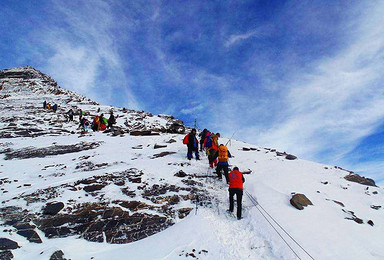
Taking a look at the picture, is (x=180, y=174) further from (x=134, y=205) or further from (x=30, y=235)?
(x=30, y=235)

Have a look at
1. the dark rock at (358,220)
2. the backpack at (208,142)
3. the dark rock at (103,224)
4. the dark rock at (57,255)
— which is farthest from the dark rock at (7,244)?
the dark rock at (358,220)

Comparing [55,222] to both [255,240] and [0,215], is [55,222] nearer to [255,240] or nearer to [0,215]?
[0,215]

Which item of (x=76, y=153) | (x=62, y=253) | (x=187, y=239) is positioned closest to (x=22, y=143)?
(x=76, y=153)

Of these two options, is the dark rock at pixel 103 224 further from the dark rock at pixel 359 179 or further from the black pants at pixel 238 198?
the dark rock at pixel 359 179

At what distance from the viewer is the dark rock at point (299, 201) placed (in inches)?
335

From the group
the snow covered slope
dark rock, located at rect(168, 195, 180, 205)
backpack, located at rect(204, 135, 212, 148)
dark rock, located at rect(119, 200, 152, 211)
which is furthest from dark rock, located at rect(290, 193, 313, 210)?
backpack, located at rect(204, 135, 212, 148)

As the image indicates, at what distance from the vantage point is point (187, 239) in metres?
6.85

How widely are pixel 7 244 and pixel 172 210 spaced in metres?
5.04

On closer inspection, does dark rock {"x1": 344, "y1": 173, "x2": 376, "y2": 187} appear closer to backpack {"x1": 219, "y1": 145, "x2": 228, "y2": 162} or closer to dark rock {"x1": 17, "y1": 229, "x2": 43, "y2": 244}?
backpack {"x1": 219, "y1": 145, "x2": 228, "y2": 162}

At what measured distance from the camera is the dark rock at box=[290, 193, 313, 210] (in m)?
8.50

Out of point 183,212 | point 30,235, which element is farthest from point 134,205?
point 30,235

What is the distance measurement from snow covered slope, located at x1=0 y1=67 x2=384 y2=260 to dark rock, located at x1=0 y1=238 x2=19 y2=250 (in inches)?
7.1

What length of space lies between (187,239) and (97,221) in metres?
3.23

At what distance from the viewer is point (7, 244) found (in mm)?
6172
